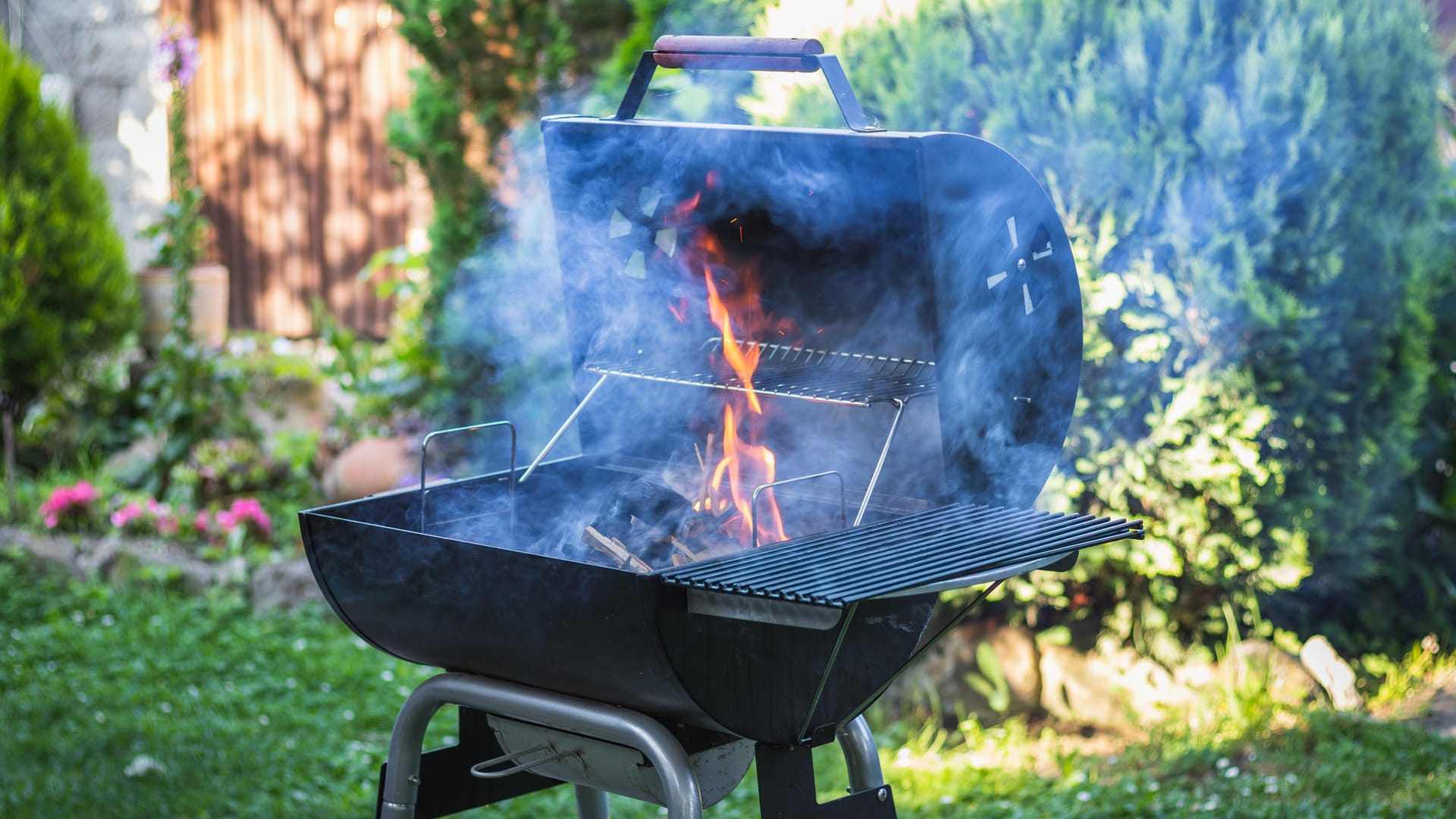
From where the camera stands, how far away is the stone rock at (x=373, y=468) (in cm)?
571

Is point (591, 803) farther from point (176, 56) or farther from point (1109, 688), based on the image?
point (176, 56)

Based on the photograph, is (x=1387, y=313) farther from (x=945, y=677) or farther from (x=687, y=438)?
(x=687, y=438)

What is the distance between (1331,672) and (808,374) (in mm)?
2316

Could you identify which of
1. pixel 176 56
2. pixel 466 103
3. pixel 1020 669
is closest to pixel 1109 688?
pixel 1020 669

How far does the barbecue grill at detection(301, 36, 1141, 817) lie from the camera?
1748 millimetres

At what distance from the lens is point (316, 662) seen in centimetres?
453

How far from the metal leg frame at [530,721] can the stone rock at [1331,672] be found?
2574 mm

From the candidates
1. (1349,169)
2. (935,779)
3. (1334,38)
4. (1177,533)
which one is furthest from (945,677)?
(1334,38)

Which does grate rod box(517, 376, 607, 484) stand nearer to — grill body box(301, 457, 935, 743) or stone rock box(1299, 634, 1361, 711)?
grill body box(301, 457, 935, 743)

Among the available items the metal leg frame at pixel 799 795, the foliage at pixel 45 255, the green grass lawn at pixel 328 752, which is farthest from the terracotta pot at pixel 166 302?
the metal leg frame at pixel 799 795

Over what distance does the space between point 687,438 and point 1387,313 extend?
A: 2.35m

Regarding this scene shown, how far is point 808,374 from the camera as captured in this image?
7.77 ft

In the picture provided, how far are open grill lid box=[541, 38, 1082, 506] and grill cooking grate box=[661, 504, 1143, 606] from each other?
0.25 meters

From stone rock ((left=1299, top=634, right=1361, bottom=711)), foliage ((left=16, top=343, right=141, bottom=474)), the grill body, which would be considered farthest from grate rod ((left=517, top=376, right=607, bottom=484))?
foliage ((left=16, top=343, right=141, bottom=474))
